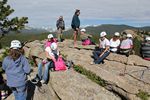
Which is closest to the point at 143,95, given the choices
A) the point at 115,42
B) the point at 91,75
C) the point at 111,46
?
the point at 91,75

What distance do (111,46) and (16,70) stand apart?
11060mm

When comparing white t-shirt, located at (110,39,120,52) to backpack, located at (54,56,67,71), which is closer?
backpack, located at (54,56,67,71)

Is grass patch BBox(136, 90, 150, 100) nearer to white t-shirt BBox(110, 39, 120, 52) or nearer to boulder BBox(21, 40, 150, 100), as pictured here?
boulder BBox(21, 40, 150, 100)

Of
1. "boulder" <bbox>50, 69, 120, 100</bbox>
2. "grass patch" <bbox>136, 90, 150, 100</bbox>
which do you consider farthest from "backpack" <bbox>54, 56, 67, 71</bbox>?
"grass patch" <bbox>136, 90, 150, 100</bbox>

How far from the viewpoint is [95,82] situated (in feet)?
59.8

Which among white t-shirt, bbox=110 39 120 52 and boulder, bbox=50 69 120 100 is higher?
white t-shirt, bbox=110 39 120 52

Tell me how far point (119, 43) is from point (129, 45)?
0.75 m

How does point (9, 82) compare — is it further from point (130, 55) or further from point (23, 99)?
point (130, 55)

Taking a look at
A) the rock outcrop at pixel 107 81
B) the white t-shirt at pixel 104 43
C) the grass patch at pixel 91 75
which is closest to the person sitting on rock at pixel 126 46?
the rock outcrop at pixel 107 81

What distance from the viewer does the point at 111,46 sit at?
23.7m

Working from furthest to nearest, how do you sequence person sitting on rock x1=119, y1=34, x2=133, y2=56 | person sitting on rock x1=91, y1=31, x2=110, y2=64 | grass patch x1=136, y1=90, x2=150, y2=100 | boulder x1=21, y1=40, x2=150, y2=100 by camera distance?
1. person sitting on rock x1=119, y1=34, x2=133, y2=56
2. person sitting on rock x1=91, y1=31, x2=110, y2=64
3. boulder x1=21, y1=40, x2=150, y2=100
4. grass patch x1=136, y1=90, x2=150, y2=100

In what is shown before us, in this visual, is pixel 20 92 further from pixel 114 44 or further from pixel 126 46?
pixel 126 46

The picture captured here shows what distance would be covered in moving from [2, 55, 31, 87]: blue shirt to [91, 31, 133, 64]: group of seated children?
27.0 ft

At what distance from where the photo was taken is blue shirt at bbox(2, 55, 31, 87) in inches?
551
